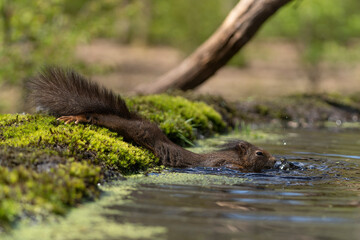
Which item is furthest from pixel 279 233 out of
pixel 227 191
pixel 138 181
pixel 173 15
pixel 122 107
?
pixel 173 15

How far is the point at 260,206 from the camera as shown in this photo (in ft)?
15.0

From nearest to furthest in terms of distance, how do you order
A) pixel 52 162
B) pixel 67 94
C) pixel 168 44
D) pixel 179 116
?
pixel 52 162
pixel 67 94
pixel 179 116
pixel 168 44

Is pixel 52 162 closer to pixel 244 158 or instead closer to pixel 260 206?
pixel 260 206

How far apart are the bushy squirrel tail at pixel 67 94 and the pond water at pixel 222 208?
1263 millimetres

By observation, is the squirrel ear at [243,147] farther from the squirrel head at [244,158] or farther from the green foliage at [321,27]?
the green foliage at [321,27]

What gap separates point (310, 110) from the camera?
14320 millimetres

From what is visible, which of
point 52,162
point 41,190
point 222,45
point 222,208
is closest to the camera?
point 41,190

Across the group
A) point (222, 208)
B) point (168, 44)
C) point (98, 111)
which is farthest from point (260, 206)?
point (168, 44)

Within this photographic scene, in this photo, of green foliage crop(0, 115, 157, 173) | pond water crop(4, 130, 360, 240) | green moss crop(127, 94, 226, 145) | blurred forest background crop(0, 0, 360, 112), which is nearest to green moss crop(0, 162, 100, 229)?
pond water crop(4, 130, 360, 240)

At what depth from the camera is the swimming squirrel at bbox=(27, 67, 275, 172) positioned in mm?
6484

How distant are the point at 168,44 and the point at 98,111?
112 feet

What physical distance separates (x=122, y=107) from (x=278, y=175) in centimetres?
220

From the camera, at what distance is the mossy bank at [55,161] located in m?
3.85

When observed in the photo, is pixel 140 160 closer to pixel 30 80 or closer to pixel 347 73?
pixel 30 80
